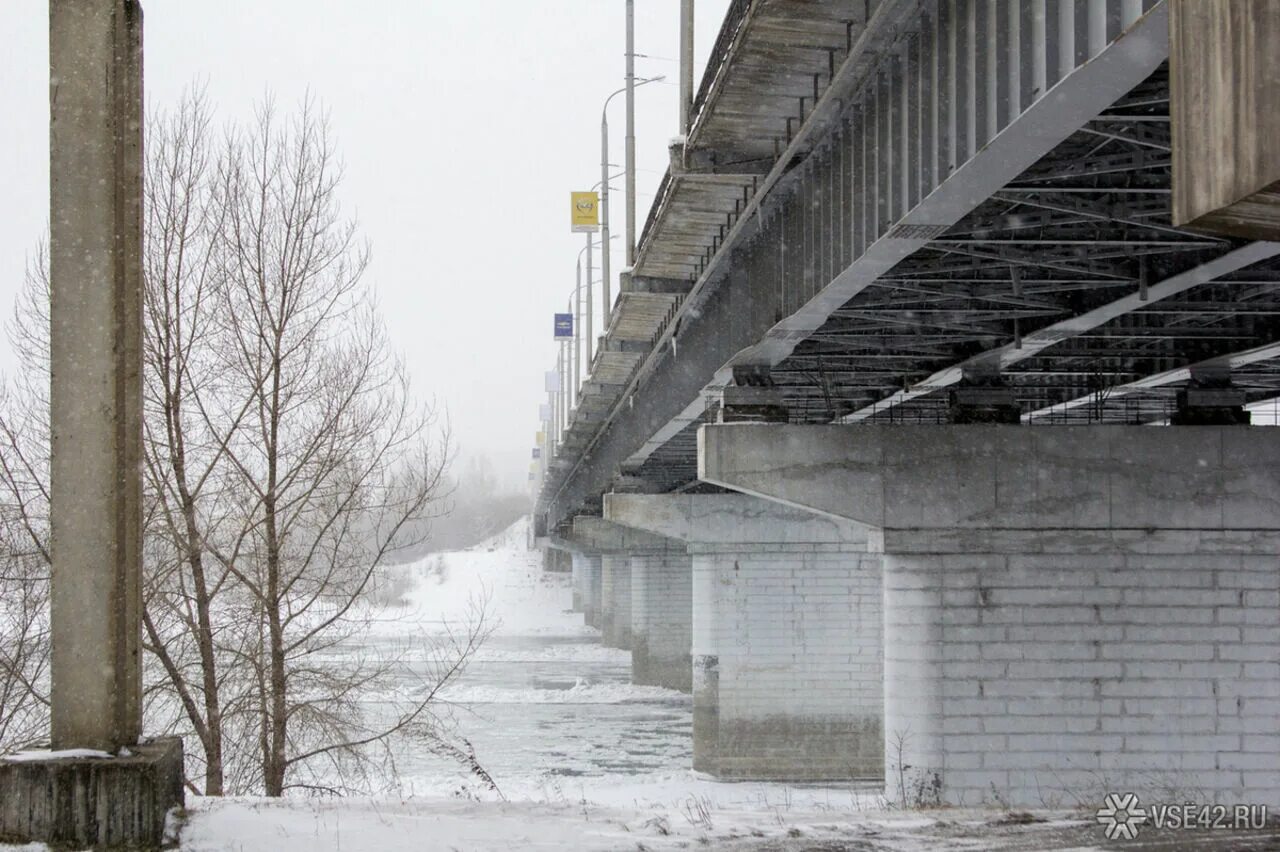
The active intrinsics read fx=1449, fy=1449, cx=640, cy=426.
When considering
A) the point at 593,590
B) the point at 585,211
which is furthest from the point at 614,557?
the point at 585,211

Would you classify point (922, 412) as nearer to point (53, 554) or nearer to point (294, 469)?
point (294, 469)

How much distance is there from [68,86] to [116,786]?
3.94 meters

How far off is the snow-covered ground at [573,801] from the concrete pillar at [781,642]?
4.37 ft

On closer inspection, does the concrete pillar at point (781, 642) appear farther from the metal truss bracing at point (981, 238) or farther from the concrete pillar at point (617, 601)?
the concrete pillar at point (617, 601)

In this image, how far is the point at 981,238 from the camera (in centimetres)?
1302

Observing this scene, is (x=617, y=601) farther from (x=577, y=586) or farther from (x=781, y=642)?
(x=577, y=586)

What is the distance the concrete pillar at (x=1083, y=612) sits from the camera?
17609mm

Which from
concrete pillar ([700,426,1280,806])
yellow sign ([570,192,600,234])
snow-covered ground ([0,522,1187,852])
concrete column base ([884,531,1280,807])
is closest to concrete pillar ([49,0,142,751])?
snow-covered ground ([0,522,1187,852])

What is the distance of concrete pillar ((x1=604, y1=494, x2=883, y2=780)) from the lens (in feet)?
112

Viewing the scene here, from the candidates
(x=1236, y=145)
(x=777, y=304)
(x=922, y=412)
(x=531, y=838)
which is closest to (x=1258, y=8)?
(x=1236, y=145)

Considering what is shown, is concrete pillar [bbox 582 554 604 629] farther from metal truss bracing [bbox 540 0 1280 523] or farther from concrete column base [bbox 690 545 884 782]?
metal truss bracing [bbox 540 0 1280 523]

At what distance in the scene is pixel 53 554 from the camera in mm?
8164

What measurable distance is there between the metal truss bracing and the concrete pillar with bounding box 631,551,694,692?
3485 cm

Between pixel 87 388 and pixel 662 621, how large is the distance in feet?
178
